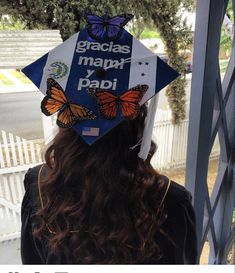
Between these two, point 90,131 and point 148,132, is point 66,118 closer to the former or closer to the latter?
point 90,131

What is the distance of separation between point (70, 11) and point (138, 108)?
301 mm

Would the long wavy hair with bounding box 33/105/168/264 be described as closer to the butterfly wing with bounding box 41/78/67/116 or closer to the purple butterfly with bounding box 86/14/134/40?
the butterfly wing with bounding box 41/78/67/116

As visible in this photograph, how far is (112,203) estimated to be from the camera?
1.69ft

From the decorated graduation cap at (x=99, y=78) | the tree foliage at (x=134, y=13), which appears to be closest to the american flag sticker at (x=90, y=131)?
the decorated graduation cap at (x=99, y=78)

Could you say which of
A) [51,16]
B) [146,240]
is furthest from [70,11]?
[146,240]

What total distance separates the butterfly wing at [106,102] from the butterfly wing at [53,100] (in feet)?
0.16

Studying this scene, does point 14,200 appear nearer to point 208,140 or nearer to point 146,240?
point 146,240

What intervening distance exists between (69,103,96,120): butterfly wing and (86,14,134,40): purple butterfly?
13 cm

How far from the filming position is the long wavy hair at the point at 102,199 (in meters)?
0.50

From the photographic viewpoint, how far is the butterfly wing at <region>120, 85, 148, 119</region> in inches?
18.7

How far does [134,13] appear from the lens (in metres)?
0.68

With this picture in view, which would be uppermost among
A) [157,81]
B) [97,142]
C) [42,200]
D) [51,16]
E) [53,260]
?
[51,16]

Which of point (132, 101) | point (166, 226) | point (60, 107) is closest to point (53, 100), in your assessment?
point (60, 107)

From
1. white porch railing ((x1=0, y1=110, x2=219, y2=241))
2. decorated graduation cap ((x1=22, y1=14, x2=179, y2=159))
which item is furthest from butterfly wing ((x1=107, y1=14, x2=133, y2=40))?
white porch railing ((x1=0, y1=110, x2=219, y2=241))
